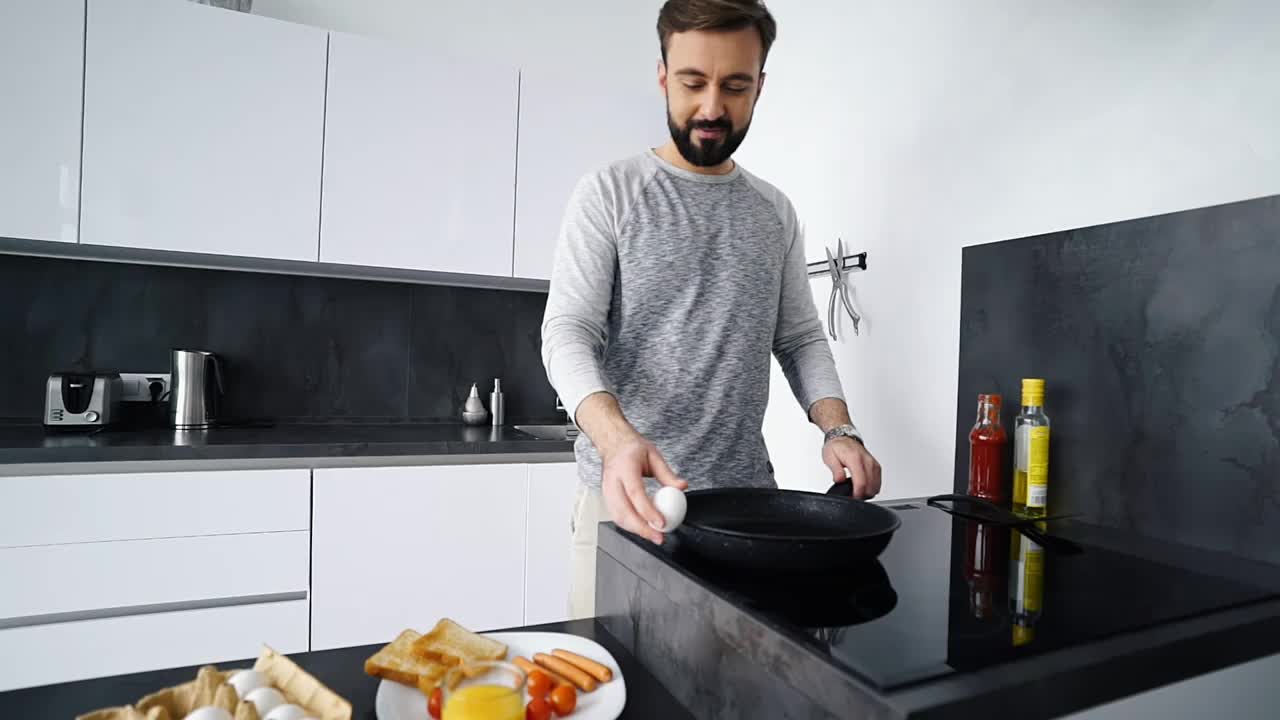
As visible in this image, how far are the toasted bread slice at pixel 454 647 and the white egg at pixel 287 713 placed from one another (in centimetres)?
17

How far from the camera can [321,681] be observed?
0.71 meters

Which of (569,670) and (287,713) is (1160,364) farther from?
(287,713)

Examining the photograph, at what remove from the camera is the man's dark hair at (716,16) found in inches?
45.1

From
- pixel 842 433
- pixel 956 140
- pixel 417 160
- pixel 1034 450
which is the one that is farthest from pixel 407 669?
pixel 417 160

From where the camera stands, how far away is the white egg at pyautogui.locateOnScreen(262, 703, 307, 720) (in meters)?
0.52

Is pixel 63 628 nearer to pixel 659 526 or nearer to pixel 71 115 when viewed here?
pixel 71 115

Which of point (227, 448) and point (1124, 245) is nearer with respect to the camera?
point (1124, 245)

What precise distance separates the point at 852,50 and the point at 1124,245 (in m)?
1.10

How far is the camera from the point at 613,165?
131cm

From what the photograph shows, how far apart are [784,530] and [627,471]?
0.21 meters

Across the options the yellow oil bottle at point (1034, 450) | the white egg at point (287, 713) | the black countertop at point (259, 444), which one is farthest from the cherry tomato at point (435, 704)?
the black countertop at point (259, 444)

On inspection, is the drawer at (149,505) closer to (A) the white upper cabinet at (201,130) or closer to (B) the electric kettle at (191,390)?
(B) the electric kettle at (191,390)

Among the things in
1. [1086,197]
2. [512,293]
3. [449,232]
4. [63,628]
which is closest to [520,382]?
[512,293]

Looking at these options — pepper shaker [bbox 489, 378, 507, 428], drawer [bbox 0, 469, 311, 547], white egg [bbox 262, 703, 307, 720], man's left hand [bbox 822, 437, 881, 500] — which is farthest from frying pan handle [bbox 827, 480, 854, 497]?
pepper shaker [bbox 489, 378, 507, 428]
